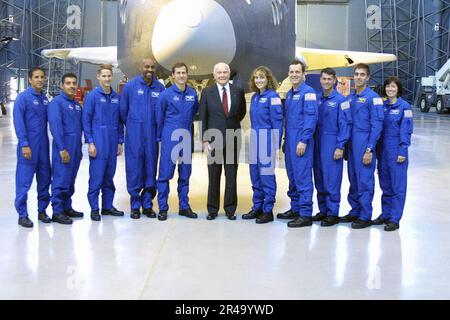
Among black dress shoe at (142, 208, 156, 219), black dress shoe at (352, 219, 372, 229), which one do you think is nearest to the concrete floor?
black dress shoe at (352, 219, 372, 229)

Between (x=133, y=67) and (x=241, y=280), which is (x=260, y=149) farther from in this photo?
(x=133, y=67)

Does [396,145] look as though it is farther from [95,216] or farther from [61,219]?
[61,219]

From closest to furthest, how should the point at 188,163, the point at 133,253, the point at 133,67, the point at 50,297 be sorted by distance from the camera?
the point at 50,297 → the point at 133,253 → the point at 188,163 → the point at 133,67

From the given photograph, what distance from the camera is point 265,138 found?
4.39 metres

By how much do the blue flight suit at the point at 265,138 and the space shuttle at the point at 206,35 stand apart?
0.93 meters

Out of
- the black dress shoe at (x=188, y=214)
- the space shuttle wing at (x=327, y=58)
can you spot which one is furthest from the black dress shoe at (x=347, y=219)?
the space shuttle wing at (x=327, y=58)

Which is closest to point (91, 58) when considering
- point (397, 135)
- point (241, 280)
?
point (397, 135)

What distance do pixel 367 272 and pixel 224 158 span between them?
181cm

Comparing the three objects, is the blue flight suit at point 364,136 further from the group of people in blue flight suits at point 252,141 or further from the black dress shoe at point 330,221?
the black dress shoe at point 330,221

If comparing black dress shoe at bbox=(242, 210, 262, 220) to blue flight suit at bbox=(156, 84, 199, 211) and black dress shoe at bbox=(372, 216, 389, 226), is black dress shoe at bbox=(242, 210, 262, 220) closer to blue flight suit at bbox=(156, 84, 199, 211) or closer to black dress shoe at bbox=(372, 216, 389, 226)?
blue flight suit at bbox=(156, 84, 199, 211)

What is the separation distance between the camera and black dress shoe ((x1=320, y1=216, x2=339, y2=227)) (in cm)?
428

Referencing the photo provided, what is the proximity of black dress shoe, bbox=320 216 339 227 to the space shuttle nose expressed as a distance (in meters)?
2.00

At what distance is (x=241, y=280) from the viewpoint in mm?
2875

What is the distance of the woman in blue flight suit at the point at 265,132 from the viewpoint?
4.33 m
